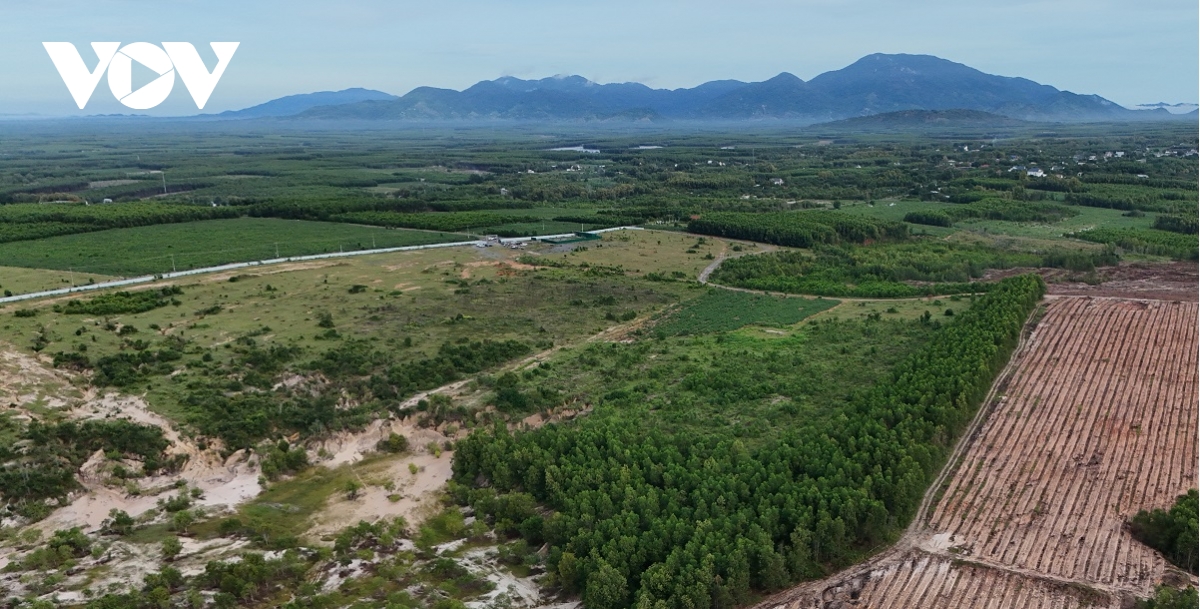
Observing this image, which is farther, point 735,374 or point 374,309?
point 374,309

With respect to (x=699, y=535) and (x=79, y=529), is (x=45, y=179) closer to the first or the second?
Answer: (x=79, y=529)

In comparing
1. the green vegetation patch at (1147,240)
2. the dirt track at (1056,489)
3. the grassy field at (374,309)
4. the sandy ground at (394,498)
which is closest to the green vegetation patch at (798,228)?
the grassy field at (374,309)

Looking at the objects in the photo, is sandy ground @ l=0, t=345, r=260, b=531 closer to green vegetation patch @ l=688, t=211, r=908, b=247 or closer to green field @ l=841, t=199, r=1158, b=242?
green vegetation patch @ l=688, t=211, r=908, b=247

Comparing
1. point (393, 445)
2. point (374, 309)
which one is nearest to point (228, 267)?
point (374, 309)

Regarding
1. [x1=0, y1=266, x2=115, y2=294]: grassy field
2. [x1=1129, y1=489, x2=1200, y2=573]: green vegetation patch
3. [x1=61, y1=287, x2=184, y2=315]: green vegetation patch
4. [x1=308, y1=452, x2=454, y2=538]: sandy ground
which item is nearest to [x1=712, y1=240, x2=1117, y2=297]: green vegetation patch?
[x1=1129, y1=489, x2=1200, y2=573]: green vegetation patch

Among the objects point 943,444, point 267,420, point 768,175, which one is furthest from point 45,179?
point 943,444

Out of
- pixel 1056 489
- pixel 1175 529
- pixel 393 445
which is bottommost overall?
pixel 393 445

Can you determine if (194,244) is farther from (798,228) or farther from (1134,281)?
(1134,281)
